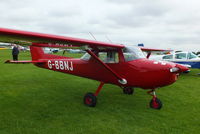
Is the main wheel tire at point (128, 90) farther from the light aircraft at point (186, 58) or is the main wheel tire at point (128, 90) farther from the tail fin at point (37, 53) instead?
the light aircraft at point (186, 58)

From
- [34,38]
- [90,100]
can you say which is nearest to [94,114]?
[90,100]

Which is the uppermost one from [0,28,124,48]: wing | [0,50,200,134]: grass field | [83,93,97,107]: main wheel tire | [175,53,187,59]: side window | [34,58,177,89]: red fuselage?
[0,28,124,48]: wing

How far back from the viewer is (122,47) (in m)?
5.44

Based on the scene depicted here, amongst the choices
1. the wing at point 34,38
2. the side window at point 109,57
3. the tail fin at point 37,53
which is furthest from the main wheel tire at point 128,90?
the tail fin at point 37,53

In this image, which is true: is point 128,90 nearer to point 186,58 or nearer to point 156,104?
point 156,104

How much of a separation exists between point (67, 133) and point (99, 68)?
251cm

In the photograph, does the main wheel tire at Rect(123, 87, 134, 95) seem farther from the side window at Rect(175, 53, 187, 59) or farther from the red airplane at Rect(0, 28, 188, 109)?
the side window at Rect(175, 53, 187, 59)

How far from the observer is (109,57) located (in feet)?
18.8

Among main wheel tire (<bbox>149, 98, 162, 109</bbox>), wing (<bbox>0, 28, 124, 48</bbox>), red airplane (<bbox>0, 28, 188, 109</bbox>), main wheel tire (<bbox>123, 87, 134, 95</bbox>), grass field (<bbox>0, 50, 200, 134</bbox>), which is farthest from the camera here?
main wheel tire (<bbox>123, 87, 134, 95</bbox>)

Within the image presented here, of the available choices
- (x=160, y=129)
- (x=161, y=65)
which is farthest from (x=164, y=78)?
(x=160, y=129)

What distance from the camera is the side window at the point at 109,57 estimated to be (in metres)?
5.57

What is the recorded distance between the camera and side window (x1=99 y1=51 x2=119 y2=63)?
18.3 ft

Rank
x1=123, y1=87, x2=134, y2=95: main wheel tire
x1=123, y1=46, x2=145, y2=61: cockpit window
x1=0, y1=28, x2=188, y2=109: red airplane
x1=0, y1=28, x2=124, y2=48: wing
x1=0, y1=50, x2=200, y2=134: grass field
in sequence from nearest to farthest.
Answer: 1. x1=0, y1=28, x2=124, y2=48: wing
2. x1=0, y1=50, x2=200, y2=134: grass field
3. x1=0, y1=28, x2=188, y2=109: red airplane
4. x1=123, y1=46, x2=145, y2=61: cockpit window
5. x1=123, y1=87, x2=134, y2=95: main wheel tire

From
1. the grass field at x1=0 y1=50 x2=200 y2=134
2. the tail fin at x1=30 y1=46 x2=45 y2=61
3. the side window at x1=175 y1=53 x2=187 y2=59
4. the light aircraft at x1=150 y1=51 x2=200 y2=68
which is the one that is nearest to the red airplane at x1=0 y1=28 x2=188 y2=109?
the grass field at x1=0 y1=50 x2=200 y2=134
